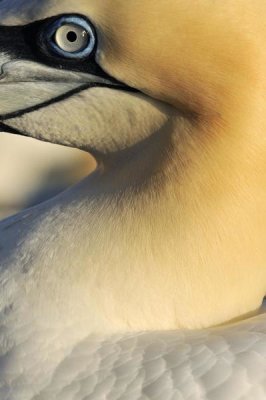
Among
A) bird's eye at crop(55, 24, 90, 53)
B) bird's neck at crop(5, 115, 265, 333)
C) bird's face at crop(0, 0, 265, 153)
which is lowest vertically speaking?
bird's neck at crop(5, 115, 265, 333)

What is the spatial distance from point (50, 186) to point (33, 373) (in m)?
5.94

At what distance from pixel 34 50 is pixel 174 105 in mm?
407

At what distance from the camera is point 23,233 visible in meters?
2.91

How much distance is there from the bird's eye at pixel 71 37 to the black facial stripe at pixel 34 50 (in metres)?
0.02

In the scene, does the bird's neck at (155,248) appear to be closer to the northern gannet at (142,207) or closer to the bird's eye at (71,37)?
the northern gannet at (142,207)

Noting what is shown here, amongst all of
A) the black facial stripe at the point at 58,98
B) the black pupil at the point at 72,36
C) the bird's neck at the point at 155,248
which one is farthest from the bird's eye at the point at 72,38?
the bird's neck at the point at 155,248

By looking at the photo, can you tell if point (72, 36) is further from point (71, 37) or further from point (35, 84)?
point (35, 84)

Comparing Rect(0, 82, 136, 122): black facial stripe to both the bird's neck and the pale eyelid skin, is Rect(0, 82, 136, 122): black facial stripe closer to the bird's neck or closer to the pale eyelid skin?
the pale eyelid skin

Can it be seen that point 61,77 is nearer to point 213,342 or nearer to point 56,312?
point 56,312

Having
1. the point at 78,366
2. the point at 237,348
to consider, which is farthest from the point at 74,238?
the point at 237,348

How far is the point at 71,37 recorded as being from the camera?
2.66 m

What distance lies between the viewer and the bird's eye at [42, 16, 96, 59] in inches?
104

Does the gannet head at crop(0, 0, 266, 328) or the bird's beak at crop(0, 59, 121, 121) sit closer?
the gannet head at crop(0, 0, 266, 328)

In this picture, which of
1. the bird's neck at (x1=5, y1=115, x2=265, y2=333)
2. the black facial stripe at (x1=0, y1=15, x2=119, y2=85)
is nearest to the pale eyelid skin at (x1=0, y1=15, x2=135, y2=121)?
the black facial stripe at (x1=0, y1=15, x2=119, y2=85)
